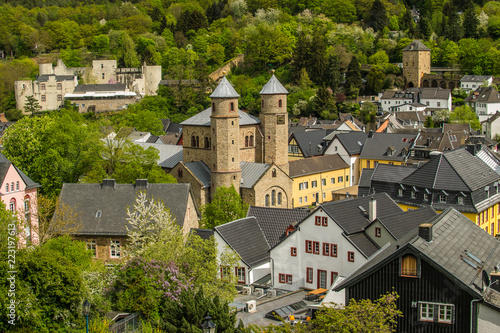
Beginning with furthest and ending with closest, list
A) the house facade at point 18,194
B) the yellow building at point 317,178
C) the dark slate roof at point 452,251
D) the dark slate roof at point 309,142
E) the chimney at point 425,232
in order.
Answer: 1. the dark slate roof at point 309,142
2. the yellow building at point 317,178
3. the house facade at point 18,194
4. the chimney at point 425,232
5. the dark slate roof at point 452,251

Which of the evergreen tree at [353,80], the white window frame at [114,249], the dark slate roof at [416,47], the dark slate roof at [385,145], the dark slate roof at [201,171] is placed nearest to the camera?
the white window frame at [114,249]

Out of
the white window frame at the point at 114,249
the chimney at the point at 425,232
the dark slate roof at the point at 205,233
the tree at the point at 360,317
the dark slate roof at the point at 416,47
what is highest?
the dark slate roof at the point at 416,47

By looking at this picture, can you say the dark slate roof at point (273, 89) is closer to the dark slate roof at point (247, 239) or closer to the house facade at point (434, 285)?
the dark slate roof at point (247, 239)

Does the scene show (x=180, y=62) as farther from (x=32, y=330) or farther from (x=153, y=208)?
(x=32, y=330)

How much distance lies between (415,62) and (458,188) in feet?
200

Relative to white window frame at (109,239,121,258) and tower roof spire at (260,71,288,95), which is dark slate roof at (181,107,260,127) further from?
white window frame at (109,239,121,258)

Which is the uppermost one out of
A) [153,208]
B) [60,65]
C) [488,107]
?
[60,65]

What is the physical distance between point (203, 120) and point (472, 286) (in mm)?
32966

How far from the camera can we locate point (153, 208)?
34.8 metres

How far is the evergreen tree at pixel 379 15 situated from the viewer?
4483 inches

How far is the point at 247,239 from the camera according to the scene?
1380 inches

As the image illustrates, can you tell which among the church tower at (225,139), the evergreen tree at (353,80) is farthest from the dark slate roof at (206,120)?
the evergreen tree at (353,80)

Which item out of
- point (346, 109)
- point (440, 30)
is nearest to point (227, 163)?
point (346, 109)

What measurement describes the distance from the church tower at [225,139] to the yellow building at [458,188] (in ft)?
37.6
